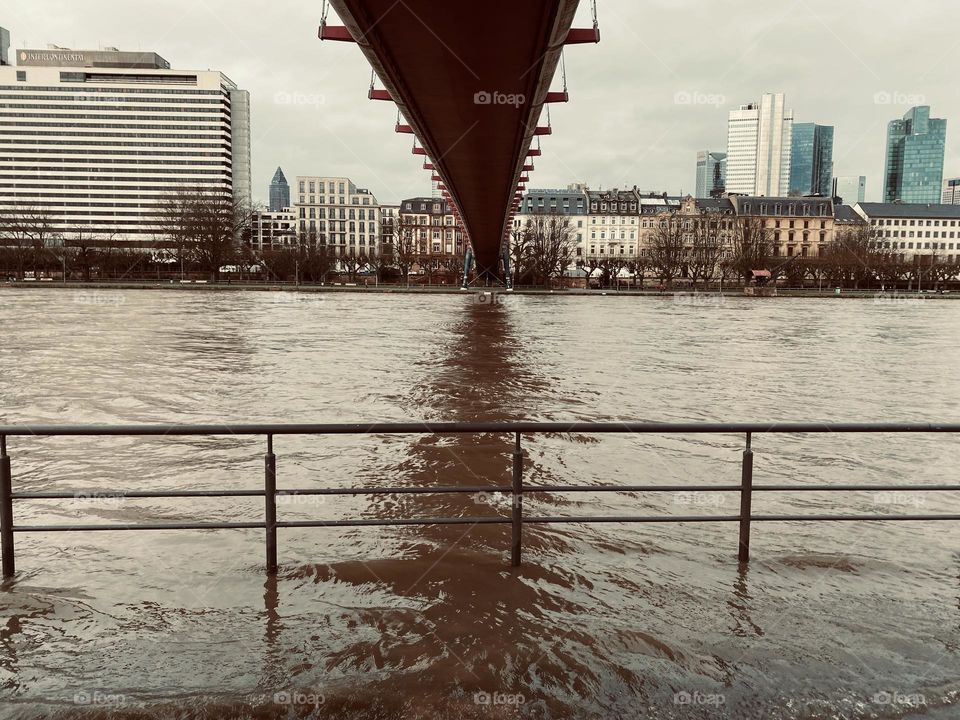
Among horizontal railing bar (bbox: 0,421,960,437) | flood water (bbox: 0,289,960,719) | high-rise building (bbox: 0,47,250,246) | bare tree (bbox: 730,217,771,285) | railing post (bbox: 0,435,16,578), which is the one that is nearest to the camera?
flood water (bbox: 0,289,960,719)

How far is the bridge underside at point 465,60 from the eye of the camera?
316 inches

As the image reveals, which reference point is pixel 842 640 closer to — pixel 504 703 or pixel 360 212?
pixel 504 703

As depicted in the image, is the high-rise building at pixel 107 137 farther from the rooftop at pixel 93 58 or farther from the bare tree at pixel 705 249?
the bare tree at pixel 705 249

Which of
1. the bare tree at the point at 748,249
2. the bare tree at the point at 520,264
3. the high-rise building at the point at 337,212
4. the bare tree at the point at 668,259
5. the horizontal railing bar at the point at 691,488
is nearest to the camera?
the horizontal railing bar at the point at 691,488

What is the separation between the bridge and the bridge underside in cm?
1

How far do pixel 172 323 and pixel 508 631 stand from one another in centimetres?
3343

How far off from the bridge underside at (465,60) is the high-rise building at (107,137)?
Result: 515ft

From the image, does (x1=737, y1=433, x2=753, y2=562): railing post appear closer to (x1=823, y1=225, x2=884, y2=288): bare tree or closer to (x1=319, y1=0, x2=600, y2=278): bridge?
(x1=319, y1=0, x2=600, y2=278): bridge

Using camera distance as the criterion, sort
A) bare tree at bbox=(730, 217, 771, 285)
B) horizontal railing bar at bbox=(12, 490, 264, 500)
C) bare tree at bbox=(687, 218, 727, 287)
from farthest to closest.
→ bare tree at bbox=(687, 218, 727, 287) → bare tree at bbox=(730, 217, 771, 285) → horizontal railing bar at bbox=(12, 490, 264, 500)

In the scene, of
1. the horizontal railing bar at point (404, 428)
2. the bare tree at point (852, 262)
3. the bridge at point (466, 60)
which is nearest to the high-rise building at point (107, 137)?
the bare tree at point (852, 262)

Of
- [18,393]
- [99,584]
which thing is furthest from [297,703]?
[18,393]

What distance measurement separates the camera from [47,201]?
166 meters

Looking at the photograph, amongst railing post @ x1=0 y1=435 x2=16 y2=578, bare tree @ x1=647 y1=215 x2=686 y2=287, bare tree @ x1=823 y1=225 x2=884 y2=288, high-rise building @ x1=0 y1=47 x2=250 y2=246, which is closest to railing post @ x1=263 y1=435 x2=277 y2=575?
railing post @ x1=0 y1=435 x2=16 y2=578

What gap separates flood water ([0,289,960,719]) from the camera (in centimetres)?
418
